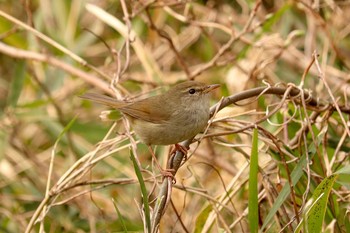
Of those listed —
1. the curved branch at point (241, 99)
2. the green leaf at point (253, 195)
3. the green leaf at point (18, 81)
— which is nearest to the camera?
the curved branch at point (241, 99)

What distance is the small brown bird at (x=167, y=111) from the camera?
11.4 feet

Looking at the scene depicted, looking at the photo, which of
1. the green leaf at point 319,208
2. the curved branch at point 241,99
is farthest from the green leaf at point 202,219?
the green leaf at point 319,208

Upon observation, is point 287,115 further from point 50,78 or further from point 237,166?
point 50,78

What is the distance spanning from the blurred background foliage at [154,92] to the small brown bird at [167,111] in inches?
5.0

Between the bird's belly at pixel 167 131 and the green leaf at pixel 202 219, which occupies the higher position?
the bird's belly at pixel 167 131

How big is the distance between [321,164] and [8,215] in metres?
2.06

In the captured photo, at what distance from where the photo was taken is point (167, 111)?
3736mm

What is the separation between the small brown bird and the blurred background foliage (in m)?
0.13

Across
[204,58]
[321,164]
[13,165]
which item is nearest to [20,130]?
[13,165]

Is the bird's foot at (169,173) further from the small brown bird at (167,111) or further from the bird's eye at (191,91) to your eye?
the bird's eye at (191,91)

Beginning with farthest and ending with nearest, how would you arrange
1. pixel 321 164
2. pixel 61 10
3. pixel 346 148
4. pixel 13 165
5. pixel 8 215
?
pixel 61 10
pixel 13 165
pixel 8 215
pixel 346 148
pixel 321 164

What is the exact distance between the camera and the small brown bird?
3.47 metres

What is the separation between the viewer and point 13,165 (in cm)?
534

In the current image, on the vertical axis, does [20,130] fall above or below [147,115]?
below
